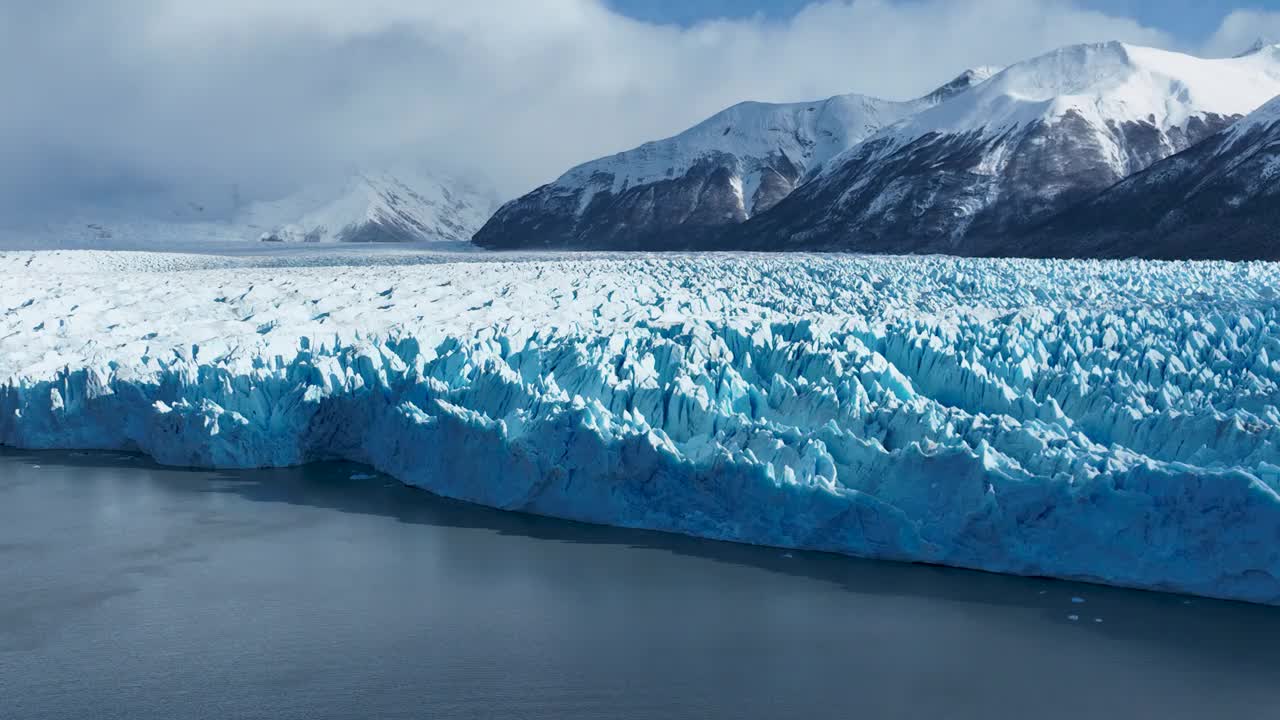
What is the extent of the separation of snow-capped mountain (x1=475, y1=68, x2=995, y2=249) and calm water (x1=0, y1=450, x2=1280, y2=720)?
36.4 metres

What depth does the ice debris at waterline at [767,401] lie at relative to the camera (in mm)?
6645

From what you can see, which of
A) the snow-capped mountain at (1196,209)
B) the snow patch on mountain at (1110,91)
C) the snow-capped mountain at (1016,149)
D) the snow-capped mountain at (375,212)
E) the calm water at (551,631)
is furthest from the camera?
the snow-capped mountain at (375,212)

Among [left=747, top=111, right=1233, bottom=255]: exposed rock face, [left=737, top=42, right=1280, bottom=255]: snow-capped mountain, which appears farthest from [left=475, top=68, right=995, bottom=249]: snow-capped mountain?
[left=747, top=111, right=1233, bottom=255]: exposed rock face

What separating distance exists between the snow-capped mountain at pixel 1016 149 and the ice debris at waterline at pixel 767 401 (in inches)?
861

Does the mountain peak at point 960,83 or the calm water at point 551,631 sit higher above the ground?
the mountain peak at point 960,83

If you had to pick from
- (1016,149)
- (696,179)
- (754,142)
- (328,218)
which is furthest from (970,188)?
Result: (328,218)

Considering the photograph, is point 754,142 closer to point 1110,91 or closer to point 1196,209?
point 1110,91

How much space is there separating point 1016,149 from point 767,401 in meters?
31.5

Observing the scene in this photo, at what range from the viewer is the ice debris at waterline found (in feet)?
21.8

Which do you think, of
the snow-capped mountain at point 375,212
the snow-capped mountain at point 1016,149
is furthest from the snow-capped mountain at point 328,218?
the snow-capped mountain at point 1016,149

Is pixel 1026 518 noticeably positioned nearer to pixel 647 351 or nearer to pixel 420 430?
pixel 647 351

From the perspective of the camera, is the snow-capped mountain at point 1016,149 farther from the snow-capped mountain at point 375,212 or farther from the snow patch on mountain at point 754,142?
the snow-capped mountain at point 375,212

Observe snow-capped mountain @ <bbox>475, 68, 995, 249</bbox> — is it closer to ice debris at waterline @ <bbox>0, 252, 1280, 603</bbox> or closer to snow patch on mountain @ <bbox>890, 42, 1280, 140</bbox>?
snow patch on mountain @ <bbox>890, 42, 1280, 140</bbox>

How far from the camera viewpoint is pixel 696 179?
4800 centimetres
